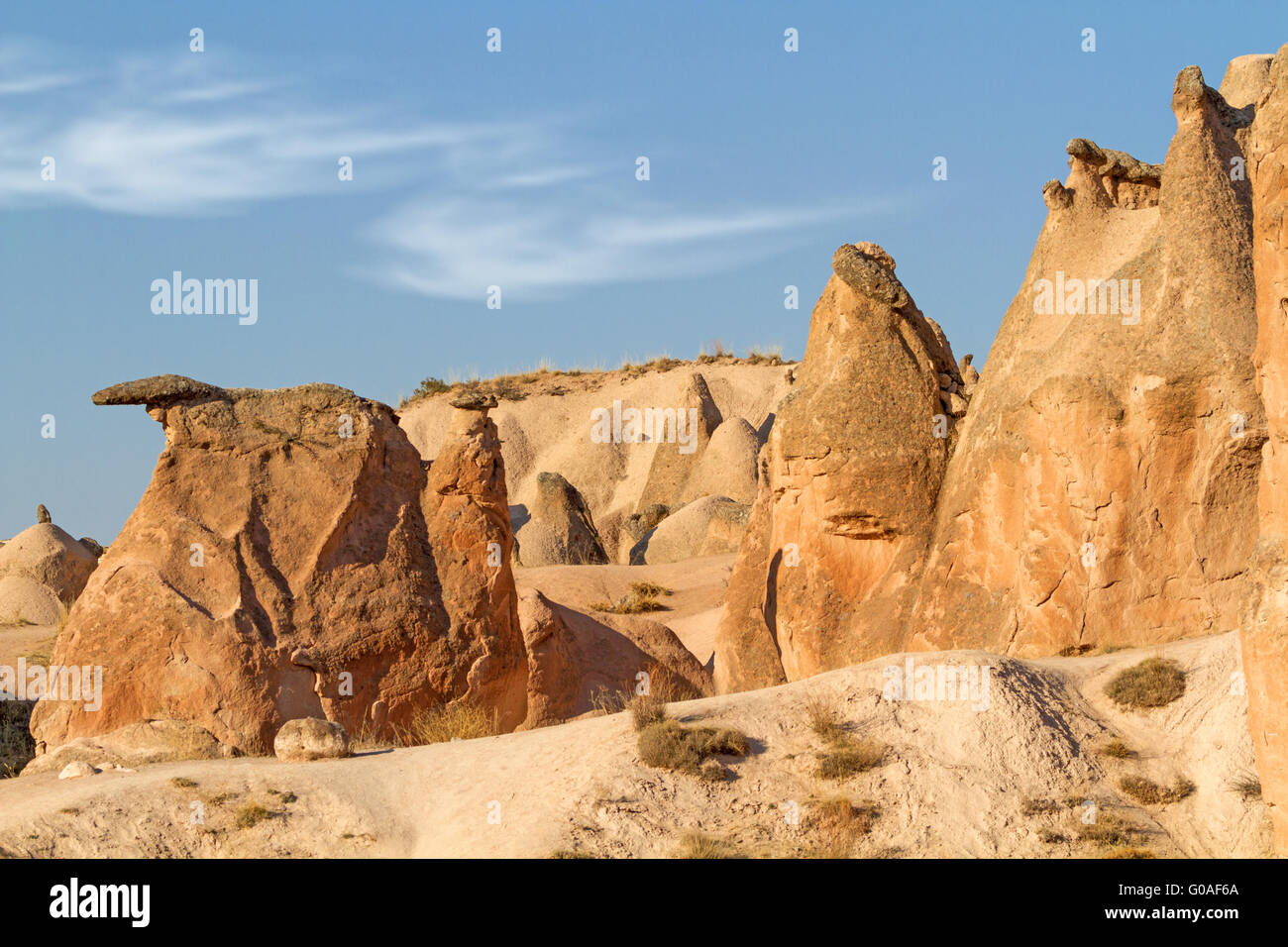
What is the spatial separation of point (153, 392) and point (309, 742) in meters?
3.70

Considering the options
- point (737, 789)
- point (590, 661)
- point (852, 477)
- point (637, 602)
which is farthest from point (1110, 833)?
point (637, 602)

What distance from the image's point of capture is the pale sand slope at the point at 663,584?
2430 cm

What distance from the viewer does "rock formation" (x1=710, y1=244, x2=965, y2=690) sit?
14273 millimetres

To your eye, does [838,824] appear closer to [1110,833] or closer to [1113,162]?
[1110,833]

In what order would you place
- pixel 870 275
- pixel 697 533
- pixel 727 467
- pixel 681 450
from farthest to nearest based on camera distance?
1. pixel 681 450
2. pixel 727 467
3. pixel 697 533
4. pixel 870 275

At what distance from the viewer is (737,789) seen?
10383 millimetres

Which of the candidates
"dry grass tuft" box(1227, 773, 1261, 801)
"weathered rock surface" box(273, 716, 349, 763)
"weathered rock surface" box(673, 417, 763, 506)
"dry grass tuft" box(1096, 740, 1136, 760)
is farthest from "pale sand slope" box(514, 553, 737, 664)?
"dry grass tuft" box(1227, 773, 1261, 801)

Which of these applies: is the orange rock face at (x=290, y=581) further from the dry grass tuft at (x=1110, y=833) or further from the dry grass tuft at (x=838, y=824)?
the dry grass tuft at (x=1110, y=833)

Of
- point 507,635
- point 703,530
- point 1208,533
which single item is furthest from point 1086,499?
point 703,530

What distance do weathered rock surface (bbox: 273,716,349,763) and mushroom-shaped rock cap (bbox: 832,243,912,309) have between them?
255 inches

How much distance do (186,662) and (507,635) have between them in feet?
8.90

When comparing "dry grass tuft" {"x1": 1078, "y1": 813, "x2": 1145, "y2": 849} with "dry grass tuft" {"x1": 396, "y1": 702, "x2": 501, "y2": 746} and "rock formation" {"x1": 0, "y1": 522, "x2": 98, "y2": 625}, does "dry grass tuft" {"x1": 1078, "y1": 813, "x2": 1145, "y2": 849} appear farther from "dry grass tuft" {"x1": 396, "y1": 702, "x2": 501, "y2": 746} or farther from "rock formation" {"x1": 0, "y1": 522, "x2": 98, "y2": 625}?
"rock formation" {"x1": 0, "y1": 522, "x2": 98, "y2": 625}

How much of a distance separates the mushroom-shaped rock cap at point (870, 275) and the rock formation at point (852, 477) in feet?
0.04

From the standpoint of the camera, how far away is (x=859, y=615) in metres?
14.3
